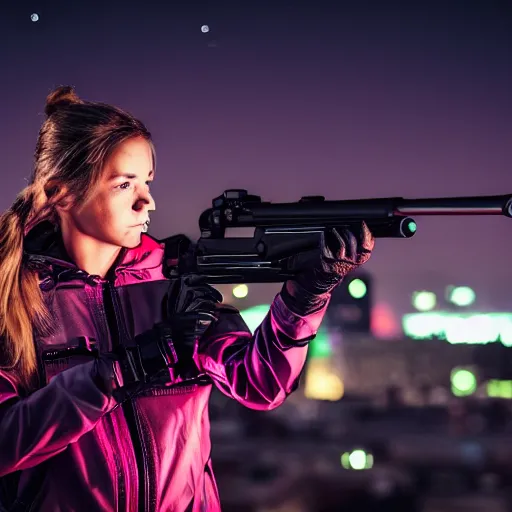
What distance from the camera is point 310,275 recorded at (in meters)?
2.09

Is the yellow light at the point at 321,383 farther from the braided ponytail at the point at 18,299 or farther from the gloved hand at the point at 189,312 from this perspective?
the braided ponytail at the point at 18,299

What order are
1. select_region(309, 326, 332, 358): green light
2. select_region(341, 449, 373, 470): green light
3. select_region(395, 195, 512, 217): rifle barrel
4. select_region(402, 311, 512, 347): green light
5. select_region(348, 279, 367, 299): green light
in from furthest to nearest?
select_region(402, 311, 512, 347): green light, select_region(348, 279, 367, 299): green light, select_region(309, 326, 332, 358): green light, select_region(341, 449, 373, 470): green light, select_region(395, 195, 512, 217): rifle barrel

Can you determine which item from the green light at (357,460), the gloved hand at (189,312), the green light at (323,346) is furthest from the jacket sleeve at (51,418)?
the green light at (323,346)

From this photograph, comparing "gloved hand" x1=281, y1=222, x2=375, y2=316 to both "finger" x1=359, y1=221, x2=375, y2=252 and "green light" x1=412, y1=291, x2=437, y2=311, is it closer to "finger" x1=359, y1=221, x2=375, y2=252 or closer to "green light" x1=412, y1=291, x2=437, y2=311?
"finger" x1=359, y1=221, x2=375, y2=252

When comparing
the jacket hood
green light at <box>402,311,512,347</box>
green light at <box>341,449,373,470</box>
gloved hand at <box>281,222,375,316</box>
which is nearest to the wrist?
gloved hand at <box>281,222,375,316</box>

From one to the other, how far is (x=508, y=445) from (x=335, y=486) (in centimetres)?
416

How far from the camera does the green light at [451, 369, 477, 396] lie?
1867cm

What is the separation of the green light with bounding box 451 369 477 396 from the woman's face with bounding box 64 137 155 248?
56.4 ft

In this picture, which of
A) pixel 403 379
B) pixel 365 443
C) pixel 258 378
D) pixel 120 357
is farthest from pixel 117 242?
pixel 403 379

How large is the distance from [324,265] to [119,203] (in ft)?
2.14

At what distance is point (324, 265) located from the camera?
2.04 meters

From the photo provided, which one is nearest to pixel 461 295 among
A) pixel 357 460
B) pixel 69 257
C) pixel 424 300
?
pixel 424 300

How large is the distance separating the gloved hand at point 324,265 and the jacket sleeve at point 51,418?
0.53m

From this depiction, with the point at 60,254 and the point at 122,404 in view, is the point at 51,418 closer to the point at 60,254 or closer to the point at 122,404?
the point at 122,404
